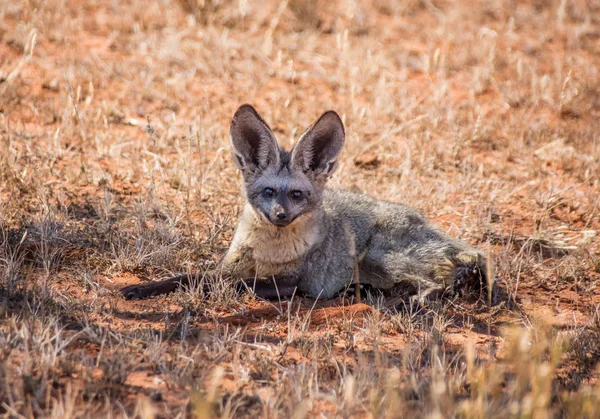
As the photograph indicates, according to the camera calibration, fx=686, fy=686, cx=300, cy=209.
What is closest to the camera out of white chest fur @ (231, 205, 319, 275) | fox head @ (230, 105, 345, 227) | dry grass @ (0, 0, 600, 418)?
dry grass @ (0, 0, 600, 418)

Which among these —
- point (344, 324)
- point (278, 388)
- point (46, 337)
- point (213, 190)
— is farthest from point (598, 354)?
point (213, 190)

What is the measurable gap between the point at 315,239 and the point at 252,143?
0.88m

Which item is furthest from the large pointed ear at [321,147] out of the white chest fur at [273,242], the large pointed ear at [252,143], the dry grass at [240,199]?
the dry grass at [240,199]

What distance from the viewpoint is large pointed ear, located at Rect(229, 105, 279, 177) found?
505cm

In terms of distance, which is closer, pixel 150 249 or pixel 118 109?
pixel 150 249

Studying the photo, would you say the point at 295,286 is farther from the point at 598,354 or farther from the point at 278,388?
the point at 598,354

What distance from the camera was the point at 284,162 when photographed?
5211 mm

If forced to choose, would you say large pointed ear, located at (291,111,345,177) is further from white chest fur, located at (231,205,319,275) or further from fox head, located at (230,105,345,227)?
white chest fur, located at (231,205,319,275)

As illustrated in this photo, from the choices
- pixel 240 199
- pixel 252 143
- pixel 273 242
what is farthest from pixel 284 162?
pixel 240 199

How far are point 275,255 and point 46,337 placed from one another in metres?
1.91

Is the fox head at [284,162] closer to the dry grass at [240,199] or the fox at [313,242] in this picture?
the fox at [313,242]

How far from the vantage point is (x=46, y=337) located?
3688mm

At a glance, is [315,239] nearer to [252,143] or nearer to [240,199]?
[252,143]

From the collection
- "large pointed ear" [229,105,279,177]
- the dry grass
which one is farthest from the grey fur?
the dry grass
